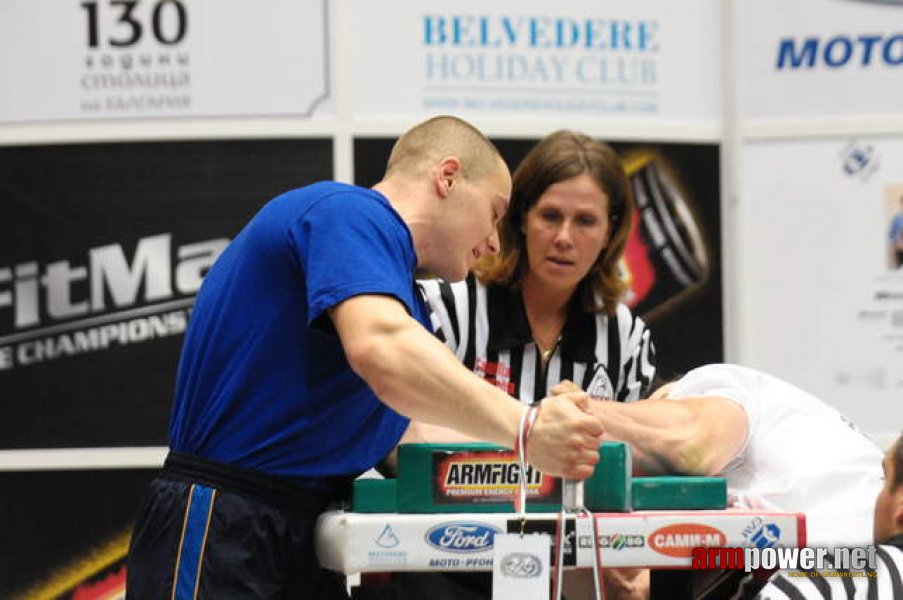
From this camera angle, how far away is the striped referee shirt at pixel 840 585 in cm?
204

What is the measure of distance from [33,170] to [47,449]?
3.32 feet

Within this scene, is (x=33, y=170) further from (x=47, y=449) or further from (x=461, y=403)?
(x=461, y=403)

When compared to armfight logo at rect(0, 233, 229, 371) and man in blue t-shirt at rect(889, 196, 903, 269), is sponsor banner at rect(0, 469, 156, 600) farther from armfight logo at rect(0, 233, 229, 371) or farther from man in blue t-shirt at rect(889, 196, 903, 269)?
man in blue t-shirt at rect(889, 196, 903, 269)

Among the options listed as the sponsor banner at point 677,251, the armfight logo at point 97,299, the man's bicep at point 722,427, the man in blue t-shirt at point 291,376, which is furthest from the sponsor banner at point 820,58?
the man in blue t-shirt at point 291,376

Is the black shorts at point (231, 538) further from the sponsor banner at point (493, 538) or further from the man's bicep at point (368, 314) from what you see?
the man's bicep at point (368, 314)

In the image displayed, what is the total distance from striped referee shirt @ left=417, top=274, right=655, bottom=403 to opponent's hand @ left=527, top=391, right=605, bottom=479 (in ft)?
4.54

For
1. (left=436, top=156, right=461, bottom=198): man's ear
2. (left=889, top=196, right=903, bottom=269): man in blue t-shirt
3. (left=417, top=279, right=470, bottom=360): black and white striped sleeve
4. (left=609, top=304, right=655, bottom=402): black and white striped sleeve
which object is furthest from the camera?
(left=889, top=196, right=903, bottom=269): man in blue t-shirt

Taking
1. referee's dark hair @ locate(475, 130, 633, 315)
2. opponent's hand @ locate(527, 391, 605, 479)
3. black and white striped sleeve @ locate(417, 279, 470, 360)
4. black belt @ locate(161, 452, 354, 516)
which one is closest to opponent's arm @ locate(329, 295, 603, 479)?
opponent's hand @ locate(527, 391, 605, 479)

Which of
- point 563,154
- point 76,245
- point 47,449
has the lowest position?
point 47,449

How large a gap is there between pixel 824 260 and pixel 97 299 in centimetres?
270

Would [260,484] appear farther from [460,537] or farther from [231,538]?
[460,537]

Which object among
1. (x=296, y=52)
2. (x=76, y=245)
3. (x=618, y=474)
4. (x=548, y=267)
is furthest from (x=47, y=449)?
(x=618, y=474)

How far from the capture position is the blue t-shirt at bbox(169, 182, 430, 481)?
84.9 inches

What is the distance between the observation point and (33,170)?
16.4 feet
